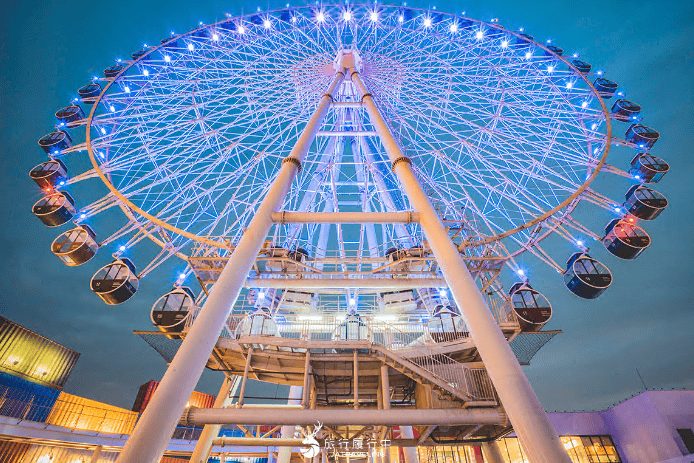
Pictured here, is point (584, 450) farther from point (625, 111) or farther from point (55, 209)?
point (55, 209)

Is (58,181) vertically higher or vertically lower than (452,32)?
lower

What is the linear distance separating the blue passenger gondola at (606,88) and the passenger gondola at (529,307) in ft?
36.8

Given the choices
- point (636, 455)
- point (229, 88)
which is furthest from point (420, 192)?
point (636, 455)

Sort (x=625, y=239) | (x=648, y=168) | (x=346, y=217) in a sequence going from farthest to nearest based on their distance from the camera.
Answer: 1. (x=648, y=168)
2. (x=625, y=239)
3. (x=346, y=217)

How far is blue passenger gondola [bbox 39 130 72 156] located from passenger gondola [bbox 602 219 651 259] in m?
26.0

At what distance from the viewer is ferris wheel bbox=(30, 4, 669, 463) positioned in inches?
568

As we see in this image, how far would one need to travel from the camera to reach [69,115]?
17.2 metres

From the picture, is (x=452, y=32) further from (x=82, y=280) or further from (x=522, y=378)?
(x=82, y=280)

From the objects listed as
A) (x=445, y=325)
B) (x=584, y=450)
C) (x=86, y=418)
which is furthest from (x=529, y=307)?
(x=86, y=418)

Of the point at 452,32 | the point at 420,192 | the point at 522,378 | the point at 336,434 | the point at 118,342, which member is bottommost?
the point at 522,378

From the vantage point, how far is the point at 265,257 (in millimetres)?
14492

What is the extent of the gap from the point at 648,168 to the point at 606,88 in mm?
5189

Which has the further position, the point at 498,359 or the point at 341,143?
the point at 341,143

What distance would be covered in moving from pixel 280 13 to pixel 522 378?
21.9m
